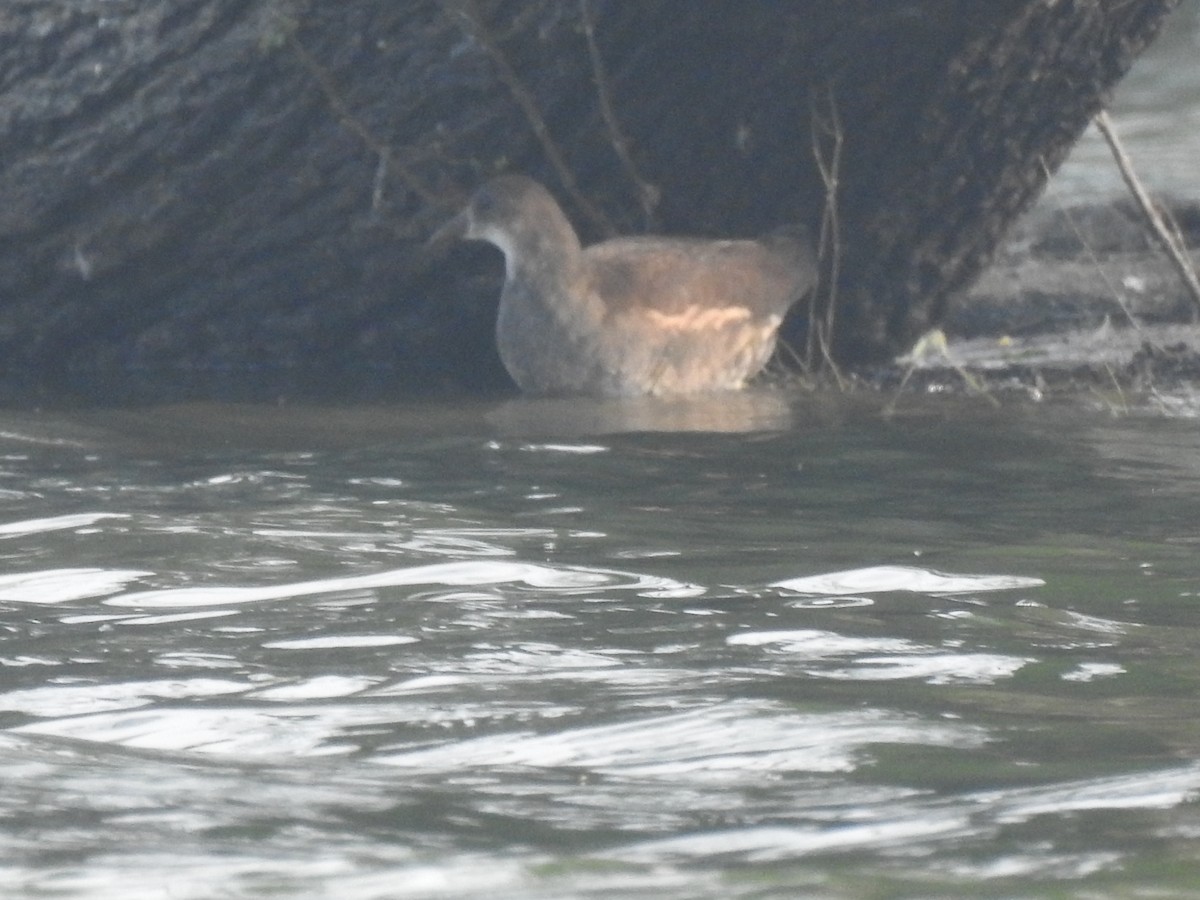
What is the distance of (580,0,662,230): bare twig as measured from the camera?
9.03 meters

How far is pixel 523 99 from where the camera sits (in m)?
9.38

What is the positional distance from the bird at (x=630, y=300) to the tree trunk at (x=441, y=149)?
0.26 metres

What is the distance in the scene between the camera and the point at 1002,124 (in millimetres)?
9398

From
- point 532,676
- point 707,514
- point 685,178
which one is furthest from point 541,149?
point 532,676

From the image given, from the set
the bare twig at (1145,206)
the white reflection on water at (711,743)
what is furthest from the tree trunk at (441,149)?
the white reflection on water at (711,743)

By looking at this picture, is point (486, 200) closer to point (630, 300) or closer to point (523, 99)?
point (523, 99)

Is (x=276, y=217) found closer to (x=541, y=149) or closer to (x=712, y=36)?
(x=541, y=149)

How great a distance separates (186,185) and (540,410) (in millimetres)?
1912

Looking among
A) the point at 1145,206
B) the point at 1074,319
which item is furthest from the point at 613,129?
the point at 1074,319

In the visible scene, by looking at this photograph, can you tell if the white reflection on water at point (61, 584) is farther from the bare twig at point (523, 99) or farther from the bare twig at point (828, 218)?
the bare twig at point (828, 218)

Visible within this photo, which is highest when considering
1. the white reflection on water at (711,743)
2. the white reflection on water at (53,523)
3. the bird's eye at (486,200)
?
the bird's eye at (486,200)

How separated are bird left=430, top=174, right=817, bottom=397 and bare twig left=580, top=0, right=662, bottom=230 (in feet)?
0.85

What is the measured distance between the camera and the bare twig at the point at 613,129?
9.03m

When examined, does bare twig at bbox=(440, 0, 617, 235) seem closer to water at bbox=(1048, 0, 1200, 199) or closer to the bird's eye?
the bird's eye
